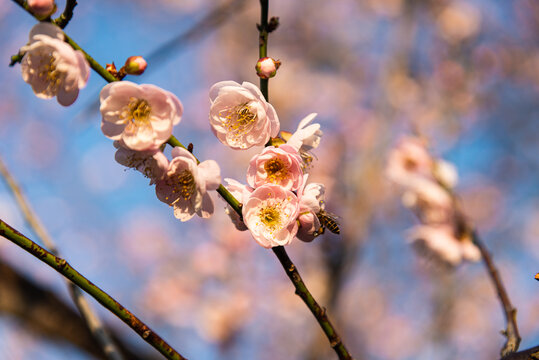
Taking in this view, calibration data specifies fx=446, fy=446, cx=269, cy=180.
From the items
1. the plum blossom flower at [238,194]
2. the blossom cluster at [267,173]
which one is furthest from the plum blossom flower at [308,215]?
the plum blossom flower at [238,194]

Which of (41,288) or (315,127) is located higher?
(41,288)

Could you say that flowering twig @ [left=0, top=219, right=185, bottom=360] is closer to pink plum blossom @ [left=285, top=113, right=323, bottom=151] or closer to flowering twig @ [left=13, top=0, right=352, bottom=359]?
flowering twig @ [left=13, top=0, right=352, bottom=359]

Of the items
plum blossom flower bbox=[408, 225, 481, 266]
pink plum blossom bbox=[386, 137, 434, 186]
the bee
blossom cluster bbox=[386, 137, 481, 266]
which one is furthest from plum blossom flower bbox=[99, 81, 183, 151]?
pink plum blossom bbox=[386, 137, 434, 186]

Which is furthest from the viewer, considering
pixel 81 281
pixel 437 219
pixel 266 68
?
pixel 437 219

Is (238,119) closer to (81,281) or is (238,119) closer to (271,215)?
(271,215)

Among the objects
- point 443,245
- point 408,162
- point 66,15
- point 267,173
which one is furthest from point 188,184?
point 408,162

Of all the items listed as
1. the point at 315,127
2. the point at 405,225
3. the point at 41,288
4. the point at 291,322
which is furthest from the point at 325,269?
the point at 405,225

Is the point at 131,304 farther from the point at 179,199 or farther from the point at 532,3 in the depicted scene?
the point at 532,3
